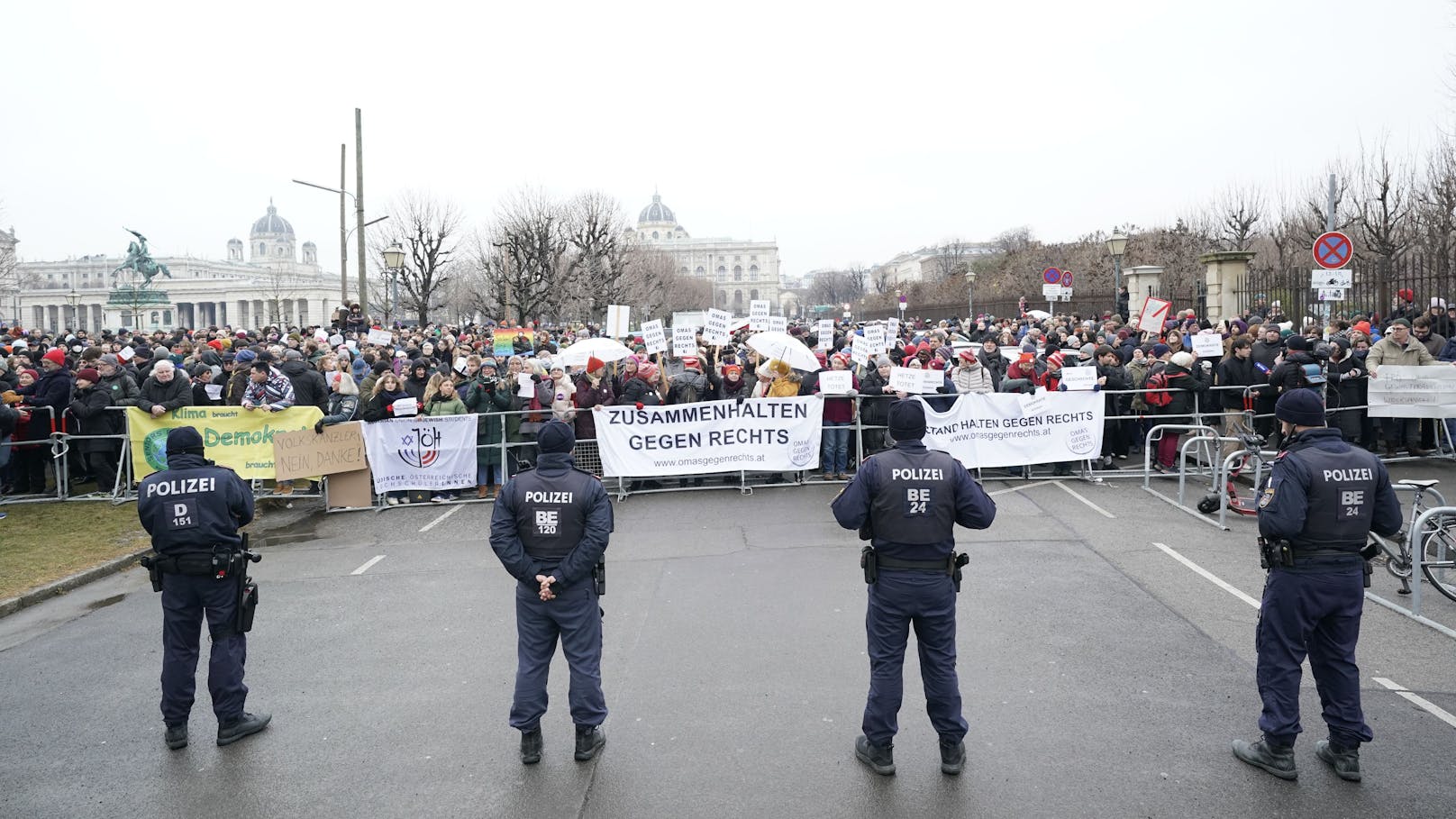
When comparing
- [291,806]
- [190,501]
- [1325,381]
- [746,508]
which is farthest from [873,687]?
[1325,381]

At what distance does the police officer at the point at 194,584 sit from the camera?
5.89m

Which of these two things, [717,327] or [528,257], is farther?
[528,257]

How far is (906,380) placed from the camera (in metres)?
13.8

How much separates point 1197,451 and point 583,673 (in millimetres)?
10057

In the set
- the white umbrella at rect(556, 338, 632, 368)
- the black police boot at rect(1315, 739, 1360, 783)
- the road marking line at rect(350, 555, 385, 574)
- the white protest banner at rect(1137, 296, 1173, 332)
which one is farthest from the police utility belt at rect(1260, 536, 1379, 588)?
the white protest banner at rect(1137, 296, 1173, 332)

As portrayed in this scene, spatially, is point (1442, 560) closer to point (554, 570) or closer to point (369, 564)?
point (554, 570)

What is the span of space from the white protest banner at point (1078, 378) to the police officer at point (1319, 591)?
8.91 m

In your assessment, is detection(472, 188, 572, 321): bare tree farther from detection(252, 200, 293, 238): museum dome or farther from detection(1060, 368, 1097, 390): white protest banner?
detection(252, 200, 293, 238): museum dome

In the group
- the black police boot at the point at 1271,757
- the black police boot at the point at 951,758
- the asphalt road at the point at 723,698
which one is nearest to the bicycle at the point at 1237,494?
the asphalt road at the point at 723,698

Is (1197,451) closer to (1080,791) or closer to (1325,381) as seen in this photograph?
(1325,381)

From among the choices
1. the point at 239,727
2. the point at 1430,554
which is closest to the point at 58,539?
the point at 239,727

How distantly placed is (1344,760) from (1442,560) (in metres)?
4.10

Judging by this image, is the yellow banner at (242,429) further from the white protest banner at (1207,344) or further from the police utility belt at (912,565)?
the white protest banner at (1207,344)

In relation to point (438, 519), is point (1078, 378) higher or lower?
higher
